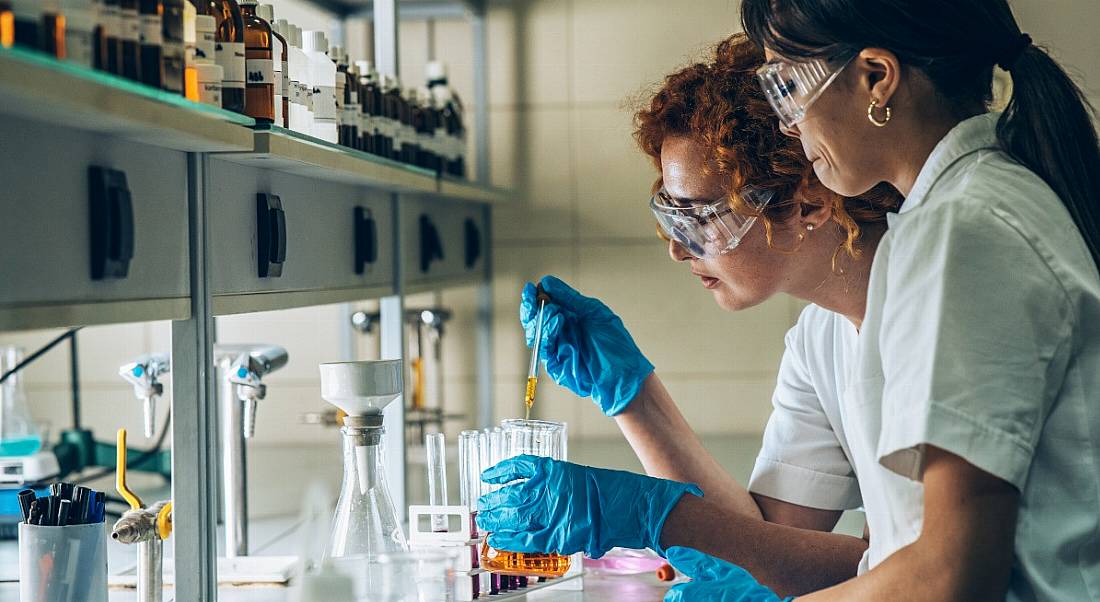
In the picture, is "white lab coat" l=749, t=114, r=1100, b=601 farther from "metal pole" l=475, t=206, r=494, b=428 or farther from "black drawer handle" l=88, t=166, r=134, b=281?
"metal pole" l=475, t=206, r=494, b=428

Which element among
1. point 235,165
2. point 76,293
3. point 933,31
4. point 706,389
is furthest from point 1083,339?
point 706,389

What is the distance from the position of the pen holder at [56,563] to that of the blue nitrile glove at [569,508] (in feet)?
1.53

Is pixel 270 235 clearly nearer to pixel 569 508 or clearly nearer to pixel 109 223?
pixel 109 223

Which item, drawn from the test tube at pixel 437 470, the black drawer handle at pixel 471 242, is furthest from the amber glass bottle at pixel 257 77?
the black drawer handle at pixel 471 242

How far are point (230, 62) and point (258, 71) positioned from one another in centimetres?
11

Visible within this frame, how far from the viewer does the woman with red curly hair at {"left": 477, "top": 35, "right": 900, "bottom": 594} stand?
1322 mm

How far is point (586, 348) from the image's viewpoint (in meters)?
1.76

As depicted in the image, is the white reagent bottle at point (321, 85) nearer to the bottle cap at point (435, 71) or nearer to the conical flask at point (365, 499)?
the conical flask at point (365, 499)

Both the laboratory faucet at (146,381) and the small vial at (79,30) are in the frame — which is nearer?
the small vial at (79,30)

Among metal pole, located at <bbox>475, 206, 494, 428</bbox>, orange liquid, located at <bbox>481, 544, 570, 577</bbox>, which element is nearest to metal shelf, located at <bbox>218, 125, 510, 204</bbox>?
orange liquid, located at <bbox>481, 544, 570, 577</bbox>

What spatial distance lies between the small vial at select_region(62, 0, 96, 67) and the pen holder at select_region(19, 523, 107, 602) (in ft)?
1.95

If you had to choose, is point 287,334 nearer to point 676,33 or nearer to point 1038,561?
point 676,33

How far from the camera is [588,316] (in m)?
1.78

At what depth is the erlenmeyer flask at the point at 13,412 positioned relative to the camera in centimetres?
232
